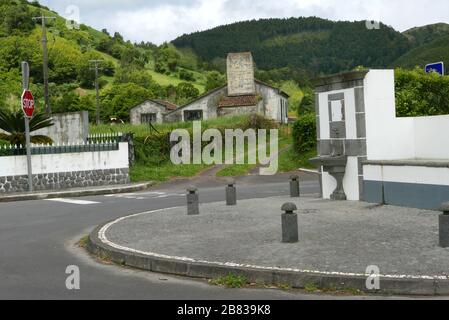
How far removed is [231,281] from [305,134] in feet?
72.7

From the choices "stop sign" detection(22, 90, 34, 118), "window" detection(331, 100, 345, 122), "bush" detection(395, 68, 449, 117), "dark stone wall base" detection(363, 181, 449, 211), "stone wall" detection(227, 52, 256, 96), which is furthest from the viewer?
"stone wall" detection(227, 52, 256, 96)

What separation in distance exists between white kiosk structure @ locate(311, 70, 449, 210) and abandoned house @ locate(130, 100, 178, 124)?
50773 mm

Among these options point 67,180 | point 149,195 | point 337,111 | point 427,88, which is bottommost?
point 149,195

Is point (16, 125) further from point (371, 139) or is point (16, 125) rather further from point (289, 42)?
point (289, 42)

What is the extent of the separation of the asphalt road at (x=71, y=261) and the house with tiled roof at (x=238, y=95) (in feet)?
124

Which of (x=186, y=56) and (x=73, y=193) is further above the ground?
(x=186, y=56)

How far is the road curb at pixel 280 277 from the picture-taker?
21.2 ft

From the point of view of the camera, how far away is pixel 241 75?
56688 mm

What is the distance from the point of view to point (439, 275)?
670 centimetres

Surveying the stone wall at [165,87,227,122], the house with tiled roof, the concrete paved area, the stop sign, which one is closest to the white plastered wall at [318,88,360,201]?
the concrete paved area

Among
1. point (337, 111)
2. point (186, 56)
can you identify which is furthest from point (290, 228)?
point (186, 56)

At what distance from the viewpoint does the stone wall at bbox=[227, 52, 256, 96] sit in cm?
5641

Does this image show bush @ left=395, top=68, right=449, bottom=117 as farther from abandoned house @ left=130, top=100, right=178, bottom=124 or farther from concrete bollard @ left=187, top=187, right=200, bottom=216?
abandoned house @ left=130, top=100, right=178, bottom=124

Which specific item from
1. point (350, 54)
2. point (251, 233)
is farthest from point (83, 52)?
point (251, 233)
